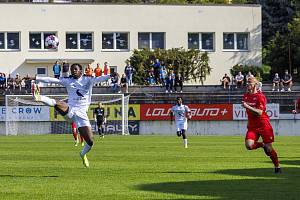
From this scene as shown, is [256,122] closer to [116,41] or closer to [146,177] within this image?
[146,177]

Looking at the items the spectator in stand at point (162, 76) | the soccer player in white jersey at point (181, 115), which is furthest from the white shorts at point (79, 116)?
the spectator in stand at point (162, 76)

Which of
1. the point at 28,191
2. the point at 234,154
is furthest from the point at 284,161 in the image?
the point at 28,191

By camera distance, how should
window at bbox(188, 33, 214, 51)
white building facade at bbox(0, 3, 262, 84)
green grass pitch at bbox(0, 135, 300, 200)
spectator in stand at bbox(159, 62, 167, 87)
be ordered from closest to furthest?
1. green grass pitch at bbox(0, 135, 300, 200)
2. spectator in stand at bbox(159, 62, 167, 87)
3. white building facade at bbox(0, 3, 262, 84)
4. window at bbox(188, 33, 214, 51)

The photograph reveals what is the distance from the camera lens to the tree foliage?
75.7 meters

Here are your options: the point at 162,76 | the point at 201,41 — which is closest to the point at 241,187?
the point at 162,76

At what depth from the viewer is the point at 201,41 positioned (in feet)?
275

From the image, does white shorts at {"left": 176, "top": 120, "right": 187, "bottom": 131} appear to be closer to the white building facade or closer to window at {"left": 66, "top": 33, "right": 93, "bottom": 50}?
the white building facade

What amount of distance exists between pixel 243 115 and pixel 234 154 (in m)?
29.8

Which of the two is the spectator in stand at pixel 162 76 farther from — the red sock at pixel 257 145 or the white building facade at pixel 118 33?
the red sock at pixel 257 145

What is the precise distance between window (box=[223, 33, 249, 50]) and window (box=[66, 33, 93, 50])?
1337 cm

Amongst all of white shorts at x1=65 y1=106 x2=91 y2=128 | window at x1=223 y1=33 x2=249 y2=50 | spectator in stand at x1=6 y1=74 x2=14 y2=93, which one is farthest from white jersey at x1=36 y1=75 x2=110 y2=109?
window at x1=223 y1=33 x2=249 y2=50

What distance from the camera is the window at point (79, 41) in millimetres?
80000

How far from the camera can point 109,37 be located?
81.6 m

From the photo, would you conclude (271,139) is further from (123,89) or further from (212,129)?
(123,89)
